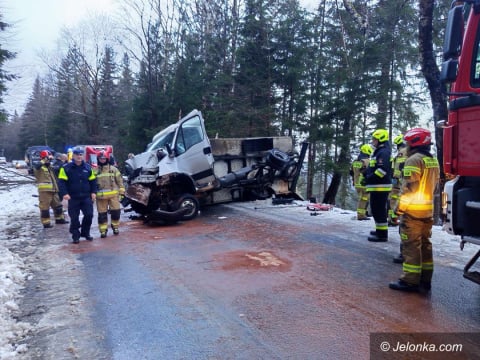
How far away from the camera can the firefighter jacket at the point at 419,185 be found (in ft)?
13.3

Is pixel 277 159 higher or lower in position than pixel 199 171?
higher

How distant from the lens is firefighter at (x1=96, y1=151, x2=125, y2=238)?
8.01 meters

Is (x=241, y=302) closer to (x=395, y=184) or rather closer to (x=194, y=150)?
(x=395, y=184)

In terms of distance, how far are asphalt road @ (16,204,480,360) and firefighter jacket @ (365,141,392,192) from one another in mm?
1023

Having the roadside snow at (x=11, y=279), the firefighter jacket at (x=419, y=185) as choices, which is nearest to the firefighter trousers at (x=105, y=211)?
the roadside snow at (x=11, y=279)

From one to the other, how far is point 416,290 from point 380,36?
13.8m

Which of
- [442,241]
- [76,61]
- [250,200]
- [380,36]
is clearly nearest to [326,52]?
[380,36]

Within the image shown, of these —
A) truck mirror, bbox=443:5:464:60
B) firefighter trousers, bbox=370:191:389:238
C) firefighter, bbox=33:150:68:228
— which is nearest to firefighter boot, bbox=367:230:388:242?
firefighter trousers, bbox=370:191:389:238

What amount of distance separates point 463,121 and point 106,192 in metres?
6.79

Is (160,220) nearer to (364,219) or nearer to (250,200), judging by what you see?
(250,200)

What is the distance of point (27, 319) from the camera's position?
12.6 ft

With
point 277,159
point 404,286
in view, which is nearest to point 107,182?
point 277,159

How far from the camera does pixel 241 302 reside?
409 cm

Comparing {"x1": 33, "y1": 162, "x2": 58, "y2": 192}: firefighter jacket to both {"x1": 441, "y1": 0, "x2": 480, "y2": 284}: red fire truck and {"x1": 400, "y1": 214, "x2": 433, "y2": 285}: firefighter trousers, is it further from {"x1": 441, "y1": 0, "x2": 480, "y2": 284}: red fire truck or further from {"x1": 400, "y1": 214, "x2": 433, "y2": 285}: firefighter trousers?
{"x1": 441, "y1": 0, "x2": 480, "y2": 284}: red fire truck
